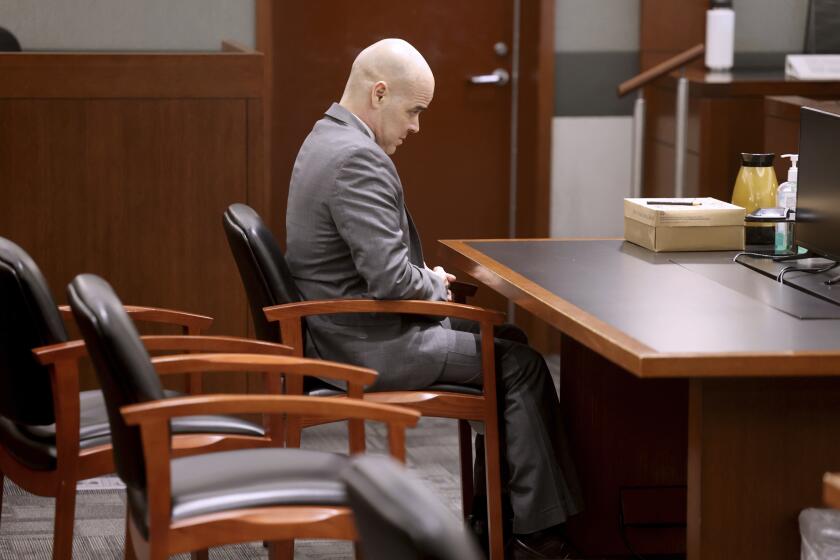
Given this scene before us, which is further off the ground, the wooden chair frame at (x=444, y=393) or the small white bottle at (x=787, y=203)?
the small white bottle at (x=787, y=203)

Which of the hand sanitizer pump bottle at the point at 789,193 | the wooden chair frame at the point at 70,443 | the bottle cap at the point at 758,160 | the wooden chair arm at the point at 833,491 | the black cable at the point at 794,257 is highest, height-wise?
the bottle cap at the point at 758,160

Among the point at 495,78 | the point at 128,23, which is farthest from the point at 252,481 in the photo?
the point at 495,78

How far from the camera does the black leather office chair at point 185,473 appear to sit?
221cm

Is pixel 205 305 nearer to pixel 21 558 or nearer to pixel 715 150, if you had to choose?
pixel 21 558

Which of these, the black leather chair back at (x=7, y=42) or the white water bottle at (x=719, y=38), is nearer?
the black leather chair back at (x=7, y=42)

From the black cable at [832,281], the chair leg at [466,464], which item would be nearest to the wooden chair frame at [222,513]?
the black cable at [832,281]

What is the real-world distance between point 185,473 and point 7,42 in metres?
3.15

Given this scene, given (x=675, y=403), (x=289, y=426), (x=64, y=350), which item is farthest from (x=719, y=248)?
(x=64, y=350)

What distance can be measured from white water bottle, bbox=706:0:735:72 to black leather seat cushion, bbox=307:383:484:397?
292cm

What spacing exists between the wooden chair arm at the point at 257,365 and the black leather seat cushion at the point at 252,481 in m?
0.15

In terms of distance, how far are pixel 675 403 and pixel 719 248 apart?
0.40 meters

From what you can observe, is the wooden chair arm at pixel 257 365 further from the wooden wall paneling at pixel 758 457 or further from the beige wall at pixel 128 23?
the beige wall at pixel 128 23

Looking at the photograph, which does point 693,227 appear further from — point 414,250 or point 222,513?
point 222,513

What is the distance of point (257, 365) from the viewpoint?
2525 millimetres
